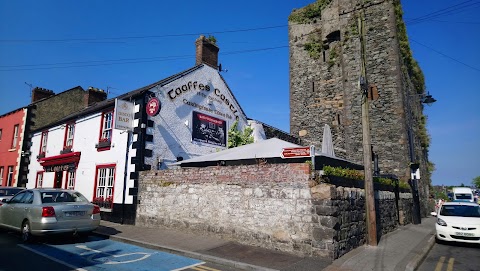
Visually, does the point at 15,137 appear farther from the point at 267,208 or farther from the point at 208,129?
the point at 267,208

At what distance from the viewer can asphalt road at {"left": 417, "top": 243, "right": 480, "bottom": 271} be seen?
25.2 ft

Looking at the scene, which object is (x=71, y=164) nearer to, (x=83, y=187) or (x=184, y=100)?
(x=83, y=187)

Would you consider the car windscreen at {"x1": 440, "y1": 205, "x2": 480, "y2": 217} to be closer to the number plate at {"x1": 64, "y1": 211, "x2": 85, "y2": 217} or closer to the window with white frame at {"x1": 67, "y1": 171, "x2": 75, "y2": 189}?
the number plate at {"x1": 64, "y1": 211, "x2": 85, "y2": 217}

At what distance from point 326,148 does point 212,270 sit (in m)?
6.50

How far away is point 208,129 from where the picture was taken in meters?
16.6

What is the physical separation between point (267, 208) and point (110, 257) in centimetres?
440

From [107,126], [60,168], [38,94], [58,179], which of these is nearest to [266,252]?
[107,126]

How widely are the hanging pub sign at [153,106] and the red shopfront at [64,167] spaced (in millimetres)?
6002

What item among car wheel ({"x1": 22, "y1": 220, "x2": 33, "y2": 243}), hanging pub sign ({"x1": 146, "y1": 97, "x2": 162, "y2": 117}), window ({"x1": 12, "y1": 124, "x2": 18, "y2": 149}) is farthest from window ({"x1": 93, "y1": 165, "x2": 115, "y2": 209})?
window ({"x1": 12, "y1": 124, "x2": 18, "y2": 149})

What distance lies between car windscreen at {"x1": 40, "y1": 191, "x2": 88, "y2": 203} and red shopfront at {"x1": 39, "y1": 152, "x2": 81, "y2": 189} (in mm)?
6948

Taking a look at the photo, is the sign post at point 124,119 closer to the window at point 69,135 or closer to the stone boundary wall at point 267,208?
the stone boundary wall at point 267,208

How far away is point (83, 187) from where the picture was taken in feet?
51.2

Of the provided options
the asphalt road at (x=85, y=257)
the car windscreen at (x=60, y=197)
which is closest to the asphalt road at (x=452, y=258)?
the asphalt road at (x=85, y=257)

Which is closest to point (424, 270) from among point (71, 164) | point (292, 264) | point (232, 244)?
point (292, 264)
